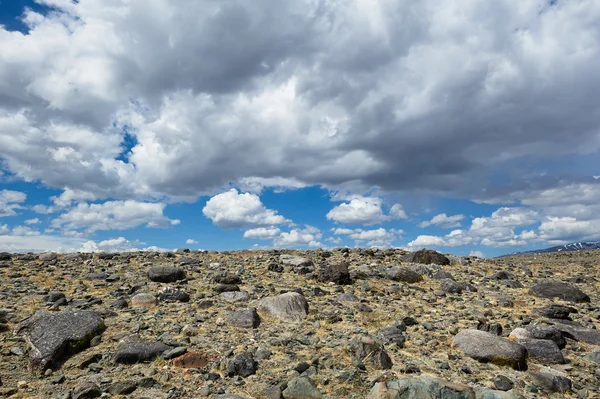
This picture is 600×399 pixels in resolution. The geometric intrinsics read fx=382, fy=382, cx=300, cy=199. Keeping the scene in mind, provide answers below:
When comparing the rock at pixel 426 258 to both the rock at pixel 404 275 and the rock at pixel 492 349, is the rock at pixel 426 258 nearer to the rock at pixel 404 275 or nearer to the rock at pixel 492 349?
the rock at pixel 404 275

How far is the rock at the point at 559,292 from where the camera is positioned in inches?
663

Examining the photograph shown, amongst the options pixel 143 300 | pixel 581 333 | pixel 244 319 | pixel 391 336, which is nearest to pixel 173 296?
pixel 143 300

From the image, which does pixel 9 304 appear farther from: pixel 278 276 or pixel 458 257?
pixel 458 257

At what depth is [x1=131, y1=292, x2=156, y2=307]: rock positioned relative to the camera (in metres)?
14.7

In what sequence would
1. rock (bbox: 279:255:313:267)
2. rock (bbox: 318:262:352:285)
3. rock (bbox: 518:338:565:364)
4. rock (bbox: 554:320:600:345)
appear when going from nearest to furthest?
1. rock (bbox: 518:338:565:364)
2. rock (bbox: 554:320:600:345)
3. rock (bbox: 318:262:352:285)
4. rock (bbox: 279:255:313:267)

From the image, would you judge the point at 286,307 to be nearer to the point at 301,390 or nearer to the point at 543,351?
the point at 301,390

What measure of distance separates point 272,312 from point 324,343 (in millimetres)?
2747

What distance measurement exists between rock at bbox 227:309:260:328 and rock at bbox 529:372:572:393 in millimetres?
8213

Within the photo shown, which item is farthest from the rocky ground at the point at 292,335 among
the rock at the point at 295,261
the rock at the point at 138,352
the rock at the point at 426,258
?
the rock at the point at 426,258

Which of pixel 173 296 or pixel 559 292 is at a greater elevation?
pixel 173 296

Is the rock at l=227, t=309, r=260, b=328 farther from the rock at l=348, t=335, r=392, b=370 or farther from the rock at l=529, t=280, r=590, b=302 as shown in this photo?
the rock at l=529, t=280, r=590, b=302

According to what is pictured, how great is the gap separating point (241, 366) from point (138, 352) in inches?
120

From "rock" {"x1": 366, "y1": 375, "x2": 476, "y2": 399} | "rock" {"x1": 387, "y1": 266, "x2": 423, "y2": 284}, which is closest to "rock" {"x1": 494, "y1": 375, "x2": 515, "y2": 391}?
"rock" {"x1": 366, "y1": 375, "x2": 476, "y2": 399}

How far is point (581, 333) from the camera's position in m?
12.9
